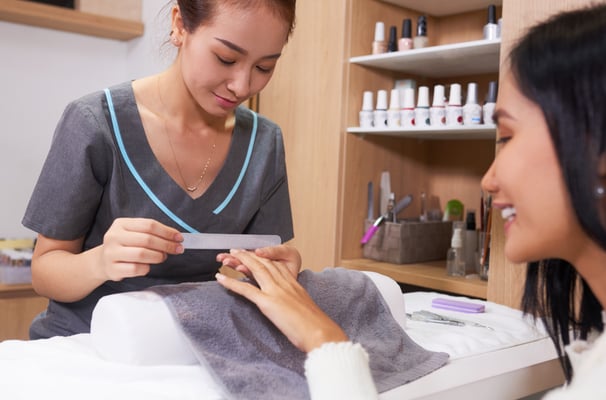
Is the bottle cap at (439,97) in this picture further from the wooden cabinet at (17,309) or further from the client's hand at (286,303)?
the wooden cabinet at (17,309)

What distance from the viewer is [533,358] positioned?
0.91 m

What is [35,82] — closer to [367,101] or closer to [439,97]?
[367,101]

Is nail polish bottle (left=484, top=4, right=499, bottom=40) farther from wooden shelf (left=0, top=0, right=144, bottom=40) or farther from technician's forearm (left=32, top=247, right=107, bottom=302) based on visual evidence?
wooden shelf (left=0, top=0, right=144, bottom=40)

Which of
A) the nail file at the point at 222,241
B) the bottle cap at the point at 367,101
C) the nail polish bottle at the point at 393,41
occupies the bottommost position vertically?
the nail file at the point at 222,241

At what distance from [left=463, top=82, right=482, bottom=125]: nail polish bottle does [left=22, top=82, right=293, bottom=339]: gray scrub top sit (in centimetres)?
66

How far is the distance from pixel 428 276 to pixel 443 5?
79 centimetres

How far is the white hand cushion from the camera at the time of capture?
70 centimetres

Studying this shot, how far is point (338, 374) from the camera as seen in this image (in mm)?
623

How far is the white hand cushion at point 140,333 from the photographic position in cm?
70

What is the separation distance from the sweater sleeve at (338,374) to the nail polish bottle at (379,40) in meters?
1.28

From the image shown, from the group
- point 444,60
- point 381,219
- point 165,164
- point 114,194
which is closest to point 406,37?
point 444,60

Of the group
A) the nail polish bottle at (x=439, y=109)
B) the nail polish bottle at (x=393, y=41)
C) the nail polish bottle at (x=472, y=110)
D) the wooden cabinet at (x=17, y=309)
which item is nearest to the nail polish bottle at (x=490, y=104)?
the nail polish bottle at (x=472, y=110)

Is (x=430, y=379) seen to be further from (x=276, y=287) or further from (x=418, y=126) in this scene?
(x=418, y=126)

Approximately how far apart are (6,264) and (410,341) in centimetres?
153
